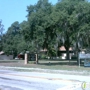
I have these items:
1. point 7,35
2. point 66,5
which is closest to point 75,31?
point 66,5

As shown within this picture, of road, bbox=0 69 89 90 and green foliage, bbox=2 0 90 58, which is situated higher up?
green foliage, bbox=2 0 90 58

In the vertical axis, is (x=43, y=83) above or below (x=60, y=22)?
below

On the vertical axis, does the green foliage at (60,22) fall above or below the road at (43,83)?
above

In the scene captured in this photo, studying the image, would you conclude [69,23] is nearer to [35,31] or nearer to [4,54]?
[35,31]

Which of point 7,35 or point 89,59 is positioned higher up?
point 7,35

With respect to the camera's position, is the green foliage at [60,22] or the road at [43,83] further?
the green foliage at [60,22]

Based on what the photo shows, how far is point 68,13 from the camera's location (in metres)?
33.1

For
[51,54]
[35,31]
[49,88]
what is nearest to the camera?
[49,88]

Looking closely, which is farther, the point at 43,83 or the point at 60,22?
the point at 60,22

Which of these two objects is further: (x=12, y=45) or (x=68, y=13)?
(x=12, y=45)

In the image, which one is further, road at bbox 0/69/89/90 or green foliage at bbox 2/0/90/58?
green foliage at bbox 2/0/90/58

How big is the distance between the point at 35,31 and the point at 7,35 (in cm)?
6200

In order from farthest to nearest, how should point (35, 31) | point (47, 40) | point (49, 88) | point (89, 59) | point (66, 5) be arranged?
point (47, 40), point (35, 31), point (66, 5), point (89, 59), point (49, 88)

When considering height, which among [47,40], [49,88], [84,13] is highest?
[84,13]
